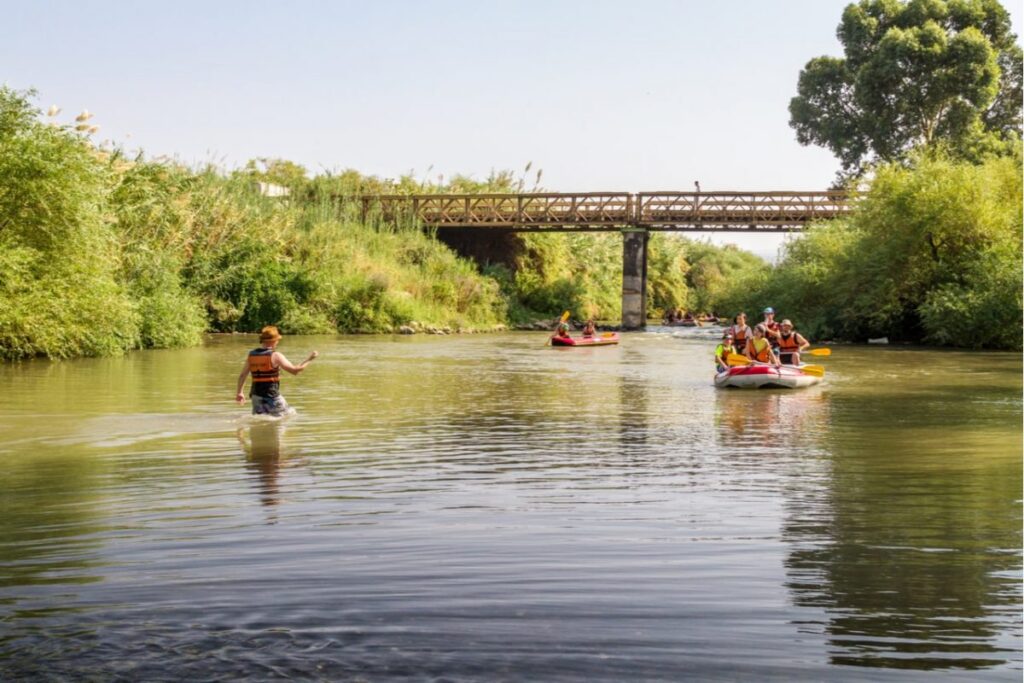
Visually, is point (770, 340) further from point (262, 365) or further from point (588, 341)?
point (588, 341)

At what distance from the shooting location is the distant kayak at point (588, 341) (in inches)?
1534

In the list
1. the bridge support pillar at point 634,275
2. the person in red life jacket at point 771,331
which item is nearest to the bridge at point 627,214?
the bridge support pillar at point 634,275

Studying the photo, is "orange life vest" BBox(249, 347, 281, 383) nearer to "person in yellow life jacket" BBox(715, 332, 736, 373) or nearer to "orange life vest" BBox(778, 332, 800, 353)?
"person in yellow life jacket" BBox(715, 332, 736, 373)

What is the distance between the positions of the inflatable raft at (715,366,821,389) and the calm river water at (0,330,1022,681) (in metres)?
4.56

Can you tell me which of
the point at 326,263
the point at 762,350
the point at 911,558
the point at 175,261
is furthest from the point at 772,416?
the point at 326,263

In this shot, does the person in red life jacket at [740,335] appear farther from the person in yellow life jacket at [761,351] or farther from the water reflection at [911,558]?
the water reflection at [911,558]

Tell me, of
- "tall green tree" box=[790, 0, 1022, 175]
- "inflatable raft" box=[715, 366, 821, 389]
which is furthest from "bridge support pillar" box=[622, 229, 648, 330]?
"inflatable raft" box=[715, 366, 821, 389]

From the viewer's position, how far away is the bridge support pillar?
55719mm

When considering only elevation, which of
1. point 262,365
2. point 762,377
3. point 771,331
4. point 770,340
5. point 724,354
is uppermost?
point 771,331

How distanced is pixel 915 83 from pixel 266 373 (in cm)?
5755

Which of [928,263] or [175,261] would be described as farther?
[928,263]

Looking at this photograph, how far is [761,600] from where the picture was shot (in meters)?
6.93

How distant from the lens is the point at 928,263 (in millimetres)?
43500

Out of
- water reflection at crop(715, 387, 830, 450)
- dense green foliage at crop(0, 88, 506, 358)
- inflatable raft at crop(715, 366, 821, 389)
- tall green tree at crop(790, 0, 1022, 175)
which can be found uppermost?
tall green tree at crop(790, 0, 1022, 175)
